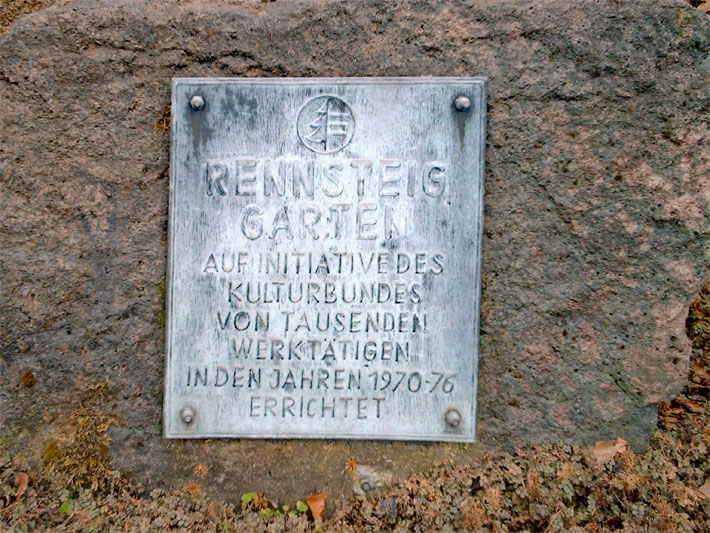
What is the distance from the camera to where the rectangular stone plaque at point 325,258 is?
1.82 metres

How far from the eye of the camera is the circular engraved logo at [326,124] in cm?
183

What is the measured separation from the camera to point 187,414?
6.07ft

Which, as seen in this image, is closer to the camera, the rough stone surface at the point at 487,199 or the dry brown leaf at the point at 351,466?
the rough stone surface at the point at 487,199

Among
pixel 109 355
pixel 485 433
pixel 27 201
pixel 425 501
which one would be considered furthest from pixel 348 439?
pixel 27 201

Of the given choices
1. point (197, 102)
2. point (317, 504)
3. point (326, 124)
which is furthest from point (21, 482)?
point (326, 124)

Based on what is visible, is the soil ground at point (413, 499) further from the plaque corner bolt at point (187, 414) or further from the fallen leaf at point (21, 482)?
the plaque corner bolt at point (187, 414)

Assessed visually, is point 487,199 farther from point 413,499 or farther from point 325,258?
point 413,499

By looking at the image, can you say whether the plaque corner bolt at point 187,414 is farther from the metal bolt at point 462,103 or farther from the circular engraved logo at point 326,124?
the metal bolt at point 462,103

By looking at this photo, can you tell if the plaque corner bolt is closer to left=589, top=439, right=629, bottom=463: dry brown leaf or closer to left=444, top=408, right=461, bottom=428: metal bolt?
left=444, top=408, right=461, bottom=428: metal bolt

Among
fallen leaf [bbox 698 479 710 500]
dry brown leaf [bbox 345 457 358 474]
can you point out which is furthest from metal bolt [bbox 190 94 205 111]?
→ fallen leaf [bbox 698 479 710 500]

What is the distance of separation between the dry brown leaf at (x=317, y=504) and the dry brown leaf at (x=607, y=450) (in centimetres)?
96

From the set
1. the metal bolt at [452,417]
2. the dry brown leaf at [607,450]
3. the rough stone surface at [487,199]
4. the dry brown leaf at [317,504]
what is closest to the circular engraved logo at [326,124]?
the rough stone surface at [487,199]

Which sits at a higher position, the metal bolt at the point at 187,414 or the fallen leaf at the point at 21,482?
the metal bolt at the point at 187,414

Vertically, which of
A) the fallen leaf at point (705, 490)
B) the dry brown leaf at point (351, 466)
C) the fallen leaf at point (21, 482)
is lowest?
the fallen leaf at point (21, 482)
